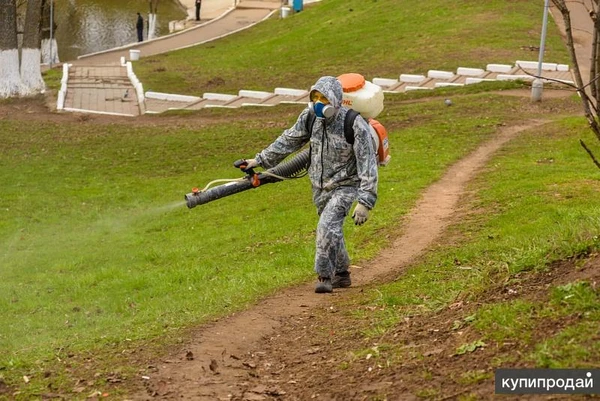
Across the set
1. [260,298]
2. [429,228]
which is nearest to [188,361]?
[260,298]

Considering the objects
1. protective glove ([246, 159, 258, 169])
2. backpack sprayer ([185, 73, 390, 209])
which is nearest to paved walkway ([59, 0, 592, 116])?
backpack sprayer ([185, 73, 390, 209])

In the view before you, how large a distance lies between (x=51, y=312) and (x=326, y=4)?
32.6 metres

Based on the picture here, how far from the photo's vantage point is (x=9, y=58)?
26.0 metres

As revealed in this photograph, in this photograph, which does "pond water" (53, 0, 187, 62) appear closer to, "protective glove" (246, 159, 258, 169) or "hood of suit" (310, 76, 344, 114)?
"protective glove" (246, 159, 258, 169)

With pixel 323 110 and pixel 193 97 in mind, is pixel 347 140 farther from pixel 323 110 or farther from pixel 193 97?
pixel 193 97

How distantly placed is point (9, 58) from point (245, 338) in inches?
806

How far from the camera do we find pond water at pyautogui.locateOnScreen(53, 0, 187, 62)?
4644 cm

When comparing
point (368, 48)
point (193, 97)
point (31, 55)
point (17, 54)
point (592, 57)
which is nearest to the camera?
point (592, 57)

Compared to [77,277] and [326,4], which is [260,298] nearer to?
[77,277]

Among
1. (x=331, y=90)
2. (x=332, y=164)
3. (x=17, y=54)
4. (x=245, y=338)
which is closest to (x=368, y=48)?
(x=17, y=54)

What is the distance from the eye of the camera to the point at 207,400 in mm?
5840

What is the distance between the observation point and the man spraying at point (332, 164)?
820 cm


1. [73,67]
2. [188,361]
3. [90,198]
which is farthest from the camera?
[73,67]

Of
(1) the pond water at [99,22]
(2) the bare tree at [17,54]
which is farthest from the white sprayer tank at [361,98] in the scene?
(1) the pond water at [99,22]
